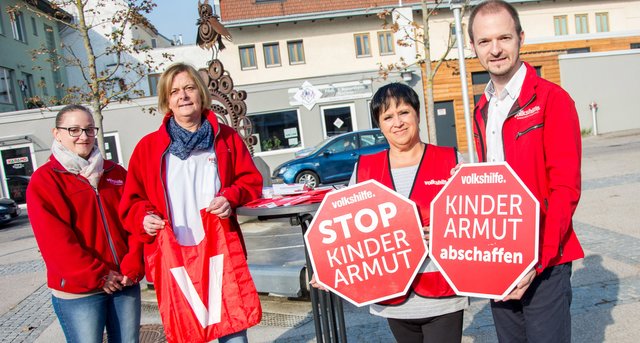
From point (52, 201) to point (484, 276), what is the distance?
83.6 inches

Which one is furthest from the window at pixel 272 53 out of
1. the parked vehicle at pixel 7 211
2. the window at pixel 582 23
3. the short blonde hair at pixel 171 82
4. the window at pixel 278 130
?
the short blonde hair at pixel 171 82

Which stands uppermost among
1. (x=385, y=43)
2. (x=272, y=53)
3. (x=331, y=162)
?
(x=272, y=53)

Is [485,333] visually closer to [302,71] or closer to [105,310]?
[105,310]

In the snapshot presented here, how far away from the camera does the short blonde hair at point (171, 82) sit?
2.58m

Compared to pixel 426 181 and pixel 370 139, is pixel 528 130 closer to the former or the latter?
pixel 426 181


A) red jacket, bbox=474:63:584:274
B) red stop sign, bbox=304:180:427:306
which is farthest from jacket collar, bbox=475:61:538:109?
red stop sign, bbox=304:180:427:306

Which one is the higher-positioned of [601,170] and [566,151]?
[566,151]

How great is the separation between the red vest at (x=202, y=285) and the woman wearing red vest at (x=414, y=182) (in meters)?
0.71

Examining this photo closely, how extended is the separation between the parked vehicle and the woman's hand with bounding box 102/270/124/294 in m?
15.2

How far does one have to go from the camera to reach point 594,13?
29.8 metres

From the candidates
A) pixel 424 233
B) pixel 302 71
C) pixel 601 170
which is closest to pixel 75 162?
pixel 424 233

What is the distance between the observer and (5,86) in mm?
24672

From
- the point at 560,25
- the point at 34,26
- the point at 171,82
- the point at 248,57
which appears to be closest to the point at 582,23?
the point at 560,25

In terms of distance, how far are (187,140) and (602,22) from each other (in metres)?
33.5
